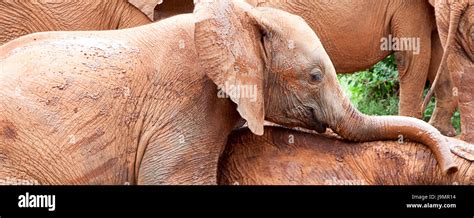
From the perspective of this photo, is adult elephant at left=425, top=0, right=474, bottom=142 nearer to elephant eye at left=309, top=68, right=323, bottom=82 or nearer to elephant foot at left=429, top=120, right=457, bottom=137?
elephant foot at left=429, top=120, right=457, bottom=137

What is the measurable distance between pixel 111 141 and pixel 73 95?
0.23m

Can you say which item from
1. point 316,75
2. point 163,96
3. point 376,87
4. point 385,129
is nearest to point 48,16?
point 163,96

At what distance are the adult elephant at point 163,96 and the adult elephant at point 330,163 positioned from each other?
0.10 m

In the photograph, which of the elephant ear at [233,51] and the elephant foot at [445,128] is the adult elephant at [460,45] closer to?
the elephant foot at [445,128]

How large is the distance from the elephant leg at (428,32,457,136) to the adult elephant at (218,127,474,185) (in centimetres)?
246

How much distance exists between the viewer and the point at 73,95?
5.60 metres

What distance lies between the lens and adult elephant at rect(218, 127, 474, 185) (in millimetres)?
5914

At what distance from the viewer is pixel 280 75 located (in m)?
5.82

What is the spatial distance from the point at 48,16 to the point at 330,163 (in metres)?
1.88

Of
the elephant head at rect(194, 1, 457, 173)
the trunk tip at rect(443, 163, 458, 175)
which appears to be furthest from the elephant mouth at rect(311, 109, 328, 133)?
the trunk tip at rect(443, 163, 458, 175)

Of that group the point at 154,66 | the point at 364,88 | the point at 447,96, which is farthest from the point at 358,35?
the point at 154,66
